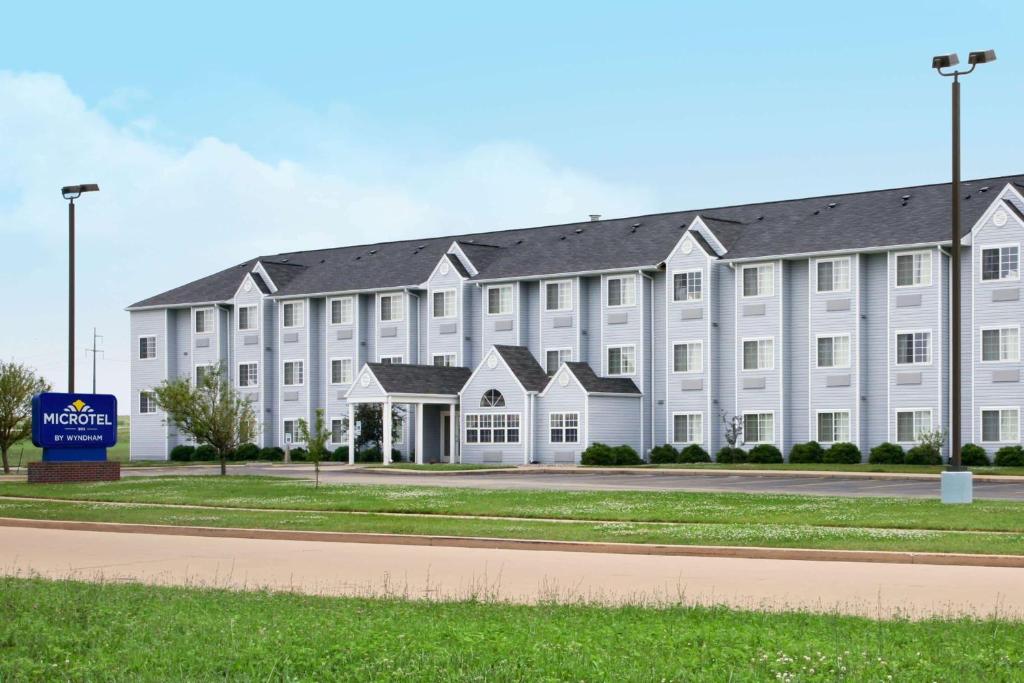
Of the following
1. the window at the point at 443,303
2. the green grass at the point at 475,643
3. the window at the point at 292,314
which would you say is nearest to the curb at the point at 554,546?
the green grass at the point at 475,643

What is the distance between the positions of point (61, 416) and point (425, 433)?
2534 centimetres

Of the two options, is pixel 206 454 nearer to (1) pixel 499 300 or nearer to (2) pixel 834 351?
(1) pixel 499 300

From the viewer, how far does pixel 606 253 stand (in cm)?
6116

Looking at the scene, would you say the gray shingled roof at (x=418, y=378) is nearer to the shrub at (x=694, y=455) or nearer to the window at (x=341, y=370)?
the window at (x=341, y=370)

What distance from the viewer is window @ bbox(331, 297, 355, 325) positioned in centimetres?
6819

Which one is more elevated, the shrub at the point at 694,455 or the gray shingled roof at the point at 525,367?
the gray shingled roof at the point at 525,367

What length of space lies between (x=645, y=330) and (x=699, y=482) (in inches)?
749

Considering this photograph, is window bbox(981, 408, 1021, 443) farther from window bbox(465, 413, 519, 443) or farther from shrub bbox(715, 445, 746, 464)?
window bbox(465, 413, 519, 443)

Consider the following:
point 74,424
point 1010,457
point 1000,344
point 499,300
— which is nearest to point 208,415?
point 74,424

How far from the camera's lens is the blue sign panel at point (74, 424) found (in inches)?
1555

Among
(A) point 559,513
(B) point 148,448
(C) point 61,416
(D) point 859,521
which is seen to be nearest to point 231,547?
(A) point 559,513

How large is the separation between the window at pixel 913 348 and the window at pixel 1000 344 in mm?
2060

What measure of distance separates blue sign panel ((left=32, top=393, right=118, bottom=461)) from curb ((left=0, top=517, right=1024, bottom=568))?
14448 mm

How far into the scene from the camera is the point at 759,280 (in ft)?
183
